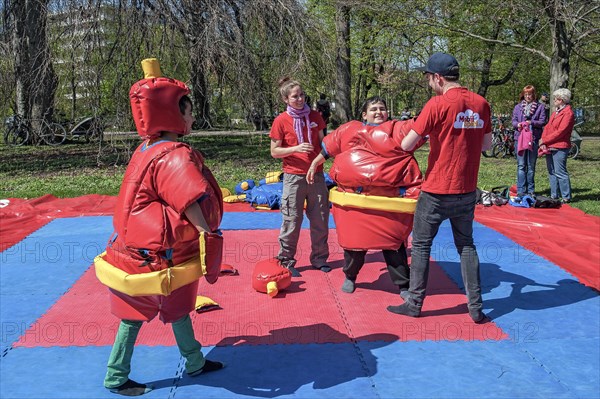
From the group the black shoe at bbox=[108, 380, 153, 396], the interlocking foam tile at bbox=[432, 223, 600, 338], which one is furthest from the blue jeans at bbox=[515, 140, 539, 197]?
the black shoe at bbox=[108, 380, 153, 396]

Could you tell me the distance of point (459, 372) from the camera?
307cm

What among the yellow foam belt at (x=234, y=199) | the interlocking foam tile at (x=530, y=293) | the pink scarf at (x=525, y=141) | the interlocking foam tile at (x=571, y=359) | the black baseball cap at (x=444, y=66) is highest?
the black baseball cap at (x=444, y=66)

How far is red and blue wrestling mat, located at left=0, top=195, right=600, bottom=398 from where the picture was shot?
295 centimetres

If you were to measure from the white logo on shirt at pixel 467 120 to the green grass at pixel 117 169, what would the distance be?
15.0 ft

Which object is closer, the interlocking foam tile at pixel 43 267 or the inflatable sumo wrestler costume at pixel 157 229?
the inflatable sumo wrestler costume at pixel 157 229

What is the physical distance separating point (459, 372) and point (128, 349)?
1.70m

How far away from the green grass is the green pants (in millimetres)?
5898

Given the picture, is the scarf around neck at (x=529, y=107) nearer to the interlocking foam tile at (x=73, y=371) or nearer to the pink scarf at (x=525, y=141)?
the pink scarf at (x=525, y=141)

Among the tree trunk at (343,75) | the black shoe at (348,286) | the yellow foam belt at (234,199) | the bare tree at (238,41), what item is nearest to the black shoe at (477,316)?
the black shoe at (348,286)

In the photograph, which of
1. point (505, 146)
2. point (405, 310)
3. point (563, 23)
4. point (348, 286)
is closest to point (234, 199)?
point (348, 286)

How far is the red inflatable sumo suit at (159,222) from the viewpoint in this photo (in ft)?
8.47

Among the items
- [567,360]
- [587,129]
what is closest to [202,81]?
[567,360]

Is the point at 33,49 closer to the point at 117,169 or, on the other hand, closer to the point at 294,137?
the point at 117,169

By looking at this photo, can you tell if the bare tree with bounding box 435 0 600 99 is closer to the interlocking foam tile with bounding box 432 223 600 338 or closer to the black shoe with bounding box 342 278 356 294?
the interlocking foam tile with bounding box 432 223 600 338
